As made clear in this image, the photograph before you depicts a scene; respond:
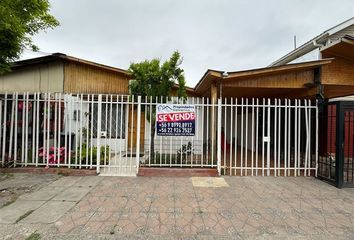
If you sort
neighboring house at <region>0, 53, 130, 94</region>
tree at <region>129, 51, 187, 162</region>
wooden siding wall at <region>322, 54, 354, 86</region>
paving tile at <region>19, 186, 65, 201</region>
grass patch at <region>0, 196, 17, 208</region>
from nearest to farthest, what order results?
grass patch at <region>0, 196, 17, 208</region>, paving tile at <region>19, 186, 65, 201</region>, tree at <region>129, 51, 187, 162</region>, wooden siding wall at <region>322, 54, 354, 86</region>, neighboring house at <region>0, 53, 130, 94</region>

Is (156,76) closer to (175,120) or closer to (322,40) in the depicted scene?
(175,120)

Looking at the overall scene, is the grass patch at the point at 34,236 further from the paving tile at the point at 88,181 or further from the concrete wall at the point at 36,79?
the concrete wall at the point at 36,79

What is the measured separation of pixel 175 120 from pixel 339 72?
5.51 meters

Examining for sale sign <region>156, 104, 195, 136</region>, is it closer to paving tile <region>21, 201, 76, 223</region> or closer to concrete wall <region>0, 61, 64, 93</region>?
paving tile <region>21, 201, 76, 223</region>

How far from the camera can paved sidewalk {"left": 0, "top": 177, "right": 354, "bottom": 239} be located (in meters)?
3.36

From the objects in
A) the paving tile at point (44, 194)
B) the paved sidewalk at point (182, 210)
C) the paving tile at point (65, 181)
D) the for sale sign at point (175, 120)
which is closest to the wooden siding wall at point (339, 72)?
the paved sidewalk at point (182, 210)

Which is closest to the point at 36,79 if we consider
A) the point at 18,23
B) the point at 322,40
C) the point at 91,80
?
the point at 91,80

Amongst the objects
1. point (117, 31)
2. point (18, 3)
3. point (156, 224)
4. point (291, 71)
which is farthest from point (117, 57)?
point (156, 224)

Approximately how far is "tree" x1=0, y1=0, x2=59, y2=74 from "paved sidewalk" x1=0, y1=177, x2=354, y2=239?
10.9 feet

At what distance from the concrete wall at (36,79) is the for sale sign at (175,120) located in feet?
20.0

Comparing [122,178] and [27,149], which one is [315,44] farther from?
[27,149]

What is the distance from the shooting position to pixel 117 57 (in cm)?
1944

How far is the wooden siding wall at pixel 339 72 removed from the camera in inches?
288

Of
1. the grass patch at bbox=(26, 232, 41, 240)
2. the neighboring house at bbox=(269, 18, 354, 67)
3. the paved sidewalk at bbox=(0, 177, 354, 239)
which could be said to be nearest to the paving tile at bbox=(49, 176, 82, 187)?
the paved sidewalk at bbox=(0, 177, 354, 239)
